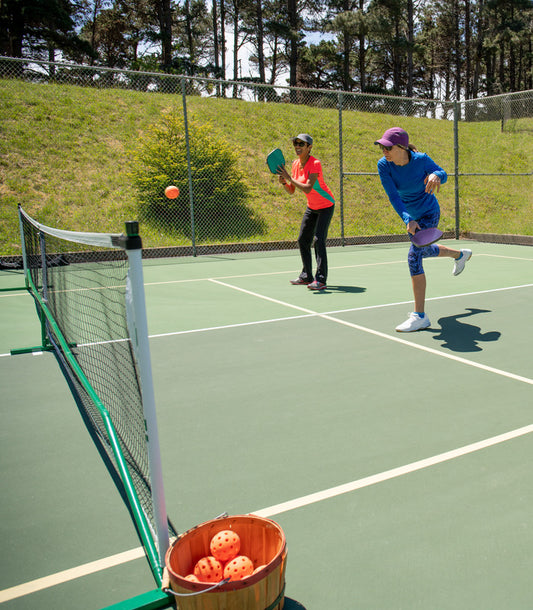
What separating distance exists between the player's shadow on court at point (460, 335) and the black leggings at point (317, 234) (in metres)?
Result: 2.11

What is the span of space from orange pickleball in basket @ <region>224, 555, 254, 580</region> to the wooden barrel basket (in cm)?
6

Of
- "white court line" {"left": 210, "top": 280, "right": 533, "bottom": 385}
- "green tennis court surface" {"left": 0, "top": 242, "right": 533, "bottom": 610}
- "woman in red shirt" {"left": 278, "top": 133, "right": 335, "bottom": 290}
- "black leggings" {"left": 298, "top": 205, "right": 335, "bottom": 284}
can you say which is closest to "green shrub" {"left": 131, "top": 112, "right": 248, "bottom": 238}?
"woman in red shirt" {"left": 278, "top": 133, "right": 335, "bottom": 290}

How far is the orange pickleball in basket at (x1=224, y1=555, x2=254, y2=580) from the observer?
5.20 ft

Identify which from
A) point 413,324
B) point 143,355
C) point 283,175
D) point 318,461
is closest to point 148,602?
point 143,355

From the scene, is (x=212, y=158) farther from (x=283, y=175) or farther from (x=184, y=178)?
(x=283, y=175)

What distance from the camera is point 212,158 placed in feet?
47.8

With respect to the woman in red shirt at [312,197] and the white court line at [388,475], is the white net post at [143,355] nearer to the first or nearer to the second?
the white court line at [388,475]

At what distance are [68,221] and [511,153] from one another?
18228 mm

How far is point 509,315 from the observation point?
586 centimetres

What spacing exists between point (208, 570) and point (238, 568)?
9cm

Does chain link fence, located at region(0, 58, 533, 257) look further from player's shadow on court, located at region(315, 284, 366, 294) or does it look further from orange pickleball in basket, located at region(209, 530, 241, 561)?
orange pickleball in basket, located at region(209, 530, 241, 561)

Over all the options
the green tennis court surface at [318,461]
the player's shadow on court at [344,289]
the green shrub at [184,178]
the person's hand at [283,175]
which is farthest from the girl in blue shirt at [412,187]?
the green shrub at [184,178]

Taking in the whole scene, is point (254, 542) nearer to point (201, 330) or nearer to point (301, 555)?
point (301, 555)

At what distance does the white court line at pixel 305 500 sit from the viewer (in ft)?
6.05
